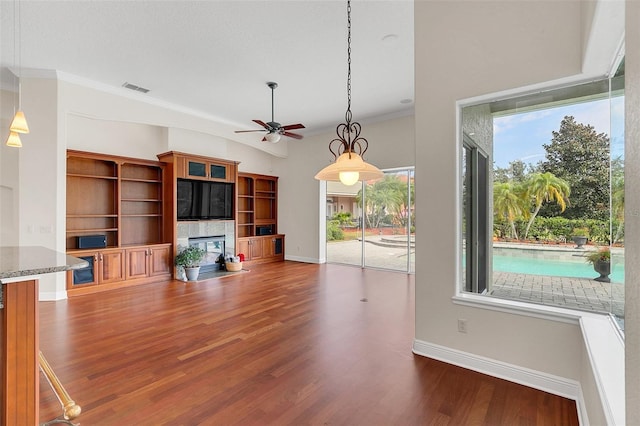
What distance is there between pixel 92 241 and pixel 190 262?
164 centimetres

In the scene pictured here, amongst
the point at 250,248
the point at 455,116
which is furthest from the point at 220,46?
the point at 250,248

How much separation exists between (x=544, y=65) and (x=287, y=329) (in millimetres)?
3456

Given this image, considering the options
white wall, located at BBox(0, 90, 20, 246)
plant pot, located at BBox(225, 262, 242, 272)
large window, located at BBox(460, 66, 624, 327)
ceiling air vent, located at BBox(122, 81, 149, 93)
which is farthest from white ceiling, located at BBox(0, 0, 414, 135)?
plant pot, located at BBox(225, 262, 242, 272)

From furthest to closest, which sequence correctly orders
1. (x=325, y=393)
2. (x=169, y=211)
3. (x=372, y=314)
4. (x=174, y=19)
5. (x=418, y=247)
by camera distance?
1. (x=169, y=211)
2. (x=372, y=314)
3. (x=174, y=19)
4. (x=418, y=247)
5. (x=325, y=393)

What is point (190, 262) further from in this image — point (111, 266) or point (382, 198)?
point (382, 198)

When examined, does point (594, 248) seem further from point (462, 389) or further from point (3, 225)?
point (3, 225)

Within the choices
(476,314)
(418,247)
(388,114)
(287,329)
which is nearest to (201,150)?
(388,114)

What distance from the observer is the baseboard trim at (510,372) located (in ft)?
7.27

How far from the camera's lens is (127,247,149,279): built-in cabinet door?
5.61 meters

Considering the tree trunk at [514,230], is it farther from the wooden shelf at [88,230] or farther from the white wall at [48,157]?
the wooden shelf at [88,230]

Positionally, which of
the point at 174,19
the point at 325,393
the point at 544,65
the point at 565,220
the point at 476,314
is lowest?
the point at 325,393

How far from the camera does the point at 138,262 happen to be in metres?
5.72

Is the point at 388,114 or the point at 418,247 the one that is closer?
the point at 418,247

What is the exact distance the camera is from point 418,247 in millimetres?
2969
